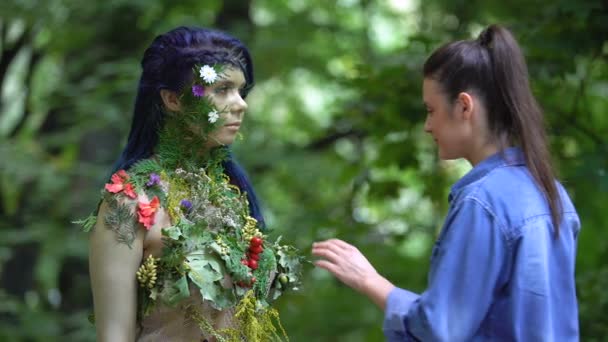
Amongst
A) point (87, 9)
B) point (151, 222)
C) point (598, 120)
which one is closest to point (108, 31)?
point (87, 9)

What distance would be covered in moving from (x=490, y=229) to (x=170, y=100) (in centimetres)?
107

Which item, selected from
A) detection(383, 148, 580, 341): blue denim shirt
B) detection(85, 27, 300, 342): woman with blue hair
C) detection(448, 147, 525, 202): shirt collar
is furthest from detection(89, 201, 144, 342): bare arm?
detection(448, 147, 525, 202): shirt collar

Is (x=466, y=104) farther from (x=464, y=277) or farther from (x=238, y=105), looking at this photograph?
(x=238, y=105)

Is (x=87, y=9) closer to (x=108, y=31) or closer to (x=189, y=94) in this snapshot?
(x=108, y=31)

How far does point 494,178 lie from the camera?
6.97ft

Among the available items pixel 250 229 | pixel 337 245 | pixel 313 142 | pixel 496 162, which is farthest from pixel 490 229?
pixel 313 142

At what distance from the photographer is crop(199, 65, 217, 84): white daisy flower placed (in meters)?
2.43

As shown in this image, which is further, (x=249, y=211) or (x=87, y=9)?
(x=87, y=9)

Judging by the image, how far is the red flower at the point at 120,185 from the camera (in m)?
2.31

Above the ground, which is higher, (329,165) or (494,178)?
(494,178)

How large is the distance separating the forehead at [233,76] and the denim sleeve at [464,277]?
2.77 ft

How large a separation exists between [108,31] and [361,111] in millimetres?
2407

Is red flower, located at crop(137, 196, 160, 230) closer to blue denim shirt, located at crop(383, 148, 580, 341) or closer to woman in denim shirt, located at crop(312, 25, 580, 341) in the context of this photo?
woman in denim shirt, located at crop(312, 25, 580, 341)

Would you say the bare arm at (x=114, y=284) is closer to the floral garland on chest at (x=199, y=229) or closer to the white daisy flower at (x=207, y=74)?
the floral garland on chest at (x=199, y=229)
